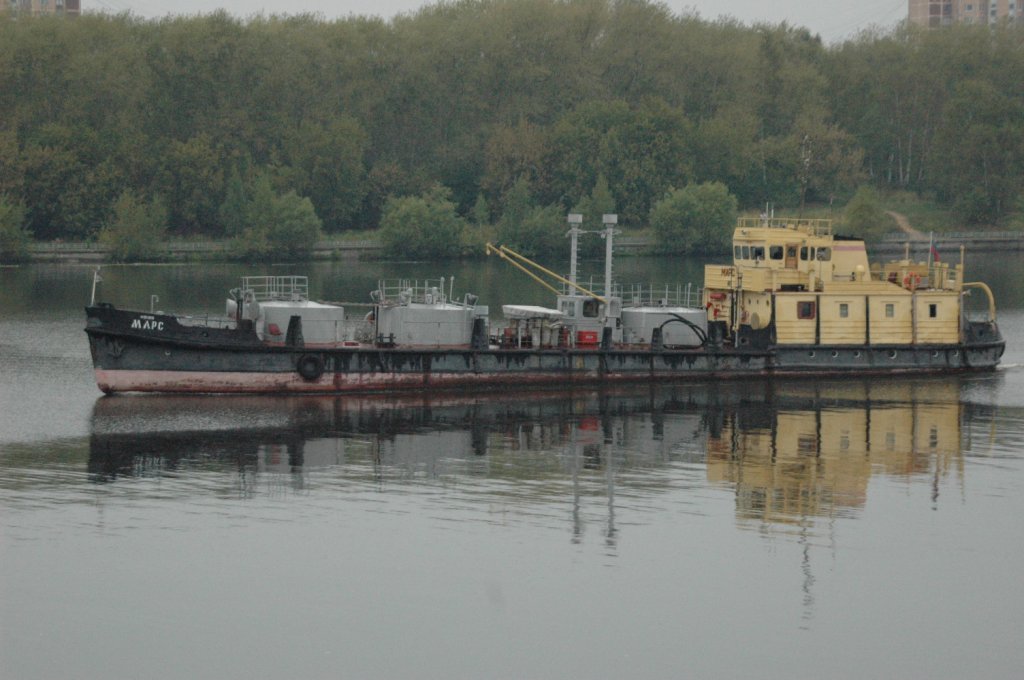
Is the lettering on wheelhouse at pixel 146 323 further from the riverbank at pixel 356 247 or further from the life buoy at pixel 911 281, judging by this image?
the riverbank at pixel 356 247

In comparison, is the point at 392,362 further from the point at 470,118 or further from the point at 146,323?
the point at 470,118

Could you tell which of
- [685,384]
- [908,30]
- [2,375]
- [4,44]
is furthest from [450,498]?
[908,30]

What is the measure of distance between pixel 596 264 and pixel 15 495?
94.4 metres

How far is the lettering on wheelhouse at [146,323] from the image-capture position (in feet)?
180

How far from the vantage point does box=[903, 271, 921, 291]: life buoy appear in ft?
212

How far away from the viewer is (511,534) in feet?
127

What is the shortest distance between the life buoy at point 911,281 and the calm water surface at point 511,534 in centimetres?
577

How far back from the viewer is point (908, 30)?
648 feet

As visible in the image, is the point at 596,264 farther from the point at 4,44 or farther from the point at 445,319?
the point at 445,319

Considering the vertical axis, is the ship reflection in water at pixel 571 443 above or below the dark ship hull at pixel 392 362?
below

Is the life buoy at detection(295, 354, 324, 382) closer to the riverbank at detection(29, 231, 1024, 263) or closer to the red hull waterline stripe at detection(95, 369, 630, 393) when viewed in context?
the red hull waterline stripe at detection(95, 369, 630, 393)

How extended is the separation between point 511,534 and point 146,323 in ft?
70.8

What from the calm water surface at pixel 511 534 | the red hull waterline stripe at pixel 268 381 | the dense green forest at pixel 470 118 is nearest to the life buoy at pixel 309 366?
the red hull waterline stripe at pixel 268 381

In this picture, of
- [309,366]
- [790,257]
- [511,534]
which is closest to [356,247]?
[790,257]
